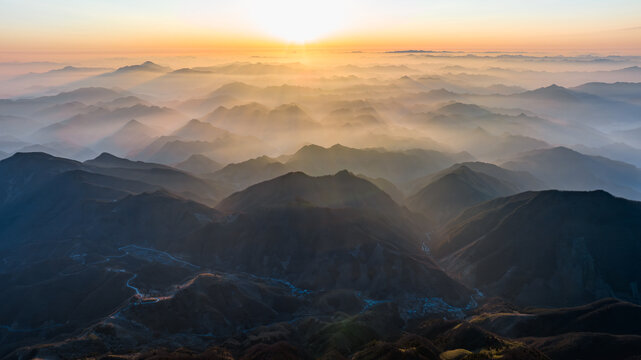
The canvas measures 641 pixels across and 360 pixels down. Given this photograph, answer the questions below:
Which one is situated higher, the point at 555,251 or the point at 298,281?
the point at 555,251

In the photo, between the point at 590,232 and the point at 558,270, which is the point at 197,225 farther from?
the point at 590,232

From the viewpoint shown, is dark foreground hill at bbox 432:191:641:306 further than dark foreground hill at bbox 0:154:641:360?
Yes

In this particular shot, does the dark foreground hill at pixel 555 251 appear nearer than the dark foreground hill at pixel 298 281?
No

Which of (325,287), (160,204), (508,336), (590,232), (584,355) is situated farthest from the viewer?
(160,204)

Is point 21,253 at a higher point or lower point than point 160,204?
lower

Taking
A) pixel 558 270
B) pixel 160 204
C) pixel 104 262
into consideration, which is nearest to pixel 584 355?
pixel 558 270

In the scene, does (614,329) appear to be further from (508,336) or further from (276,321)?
(276,321)

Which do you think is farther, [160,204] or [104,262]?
[160,204]

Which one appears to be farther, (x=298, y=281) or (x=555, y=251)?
(x=555, y=251)

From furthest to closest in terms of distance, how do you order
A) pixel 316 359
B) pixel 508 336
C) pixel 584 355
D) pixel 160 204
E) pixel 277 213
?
1. pixel 160 204
2. pixel 277 213
3. pixel 508 336
4. pixel 316 359
5. pixel 584 355
